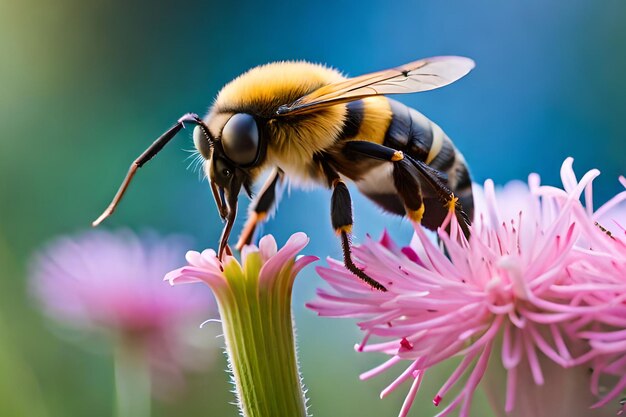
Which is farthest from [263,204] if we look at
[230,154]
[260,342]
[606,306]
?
[606,306]

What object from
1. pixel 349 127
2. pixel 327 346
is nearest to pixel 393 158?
pixel 349 127

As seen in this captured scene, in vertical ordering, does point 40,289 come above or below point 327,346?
above

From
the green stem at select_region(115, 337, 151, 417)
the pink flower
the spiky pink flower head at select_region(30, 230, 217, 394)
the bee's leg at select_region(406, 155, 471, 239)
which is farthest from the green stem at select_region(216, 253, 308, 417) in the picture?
the spiky pink flower head at select_region(30, 230, 217, 394)

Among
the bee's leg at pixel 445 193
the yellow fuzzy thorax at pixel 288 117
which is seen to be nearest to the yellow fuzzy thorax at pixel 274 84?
the yellow fuzzy thorax at pixel 288 117

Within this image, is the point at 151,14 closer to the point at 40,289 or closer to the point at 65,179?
the point at 65,179

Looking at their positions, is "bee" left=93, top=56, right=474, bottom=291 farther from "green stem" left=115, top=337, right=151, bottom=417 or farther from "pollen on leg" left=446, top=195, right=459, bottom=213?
"green stem" left=115, top=337, right=151, bottom=417

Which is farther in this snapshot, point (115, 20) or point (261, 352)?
point (115, 20)

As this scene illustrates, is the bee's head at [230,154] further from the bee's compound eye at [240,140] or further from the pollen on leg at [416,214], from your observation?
the pollen on leg at [416,214]
